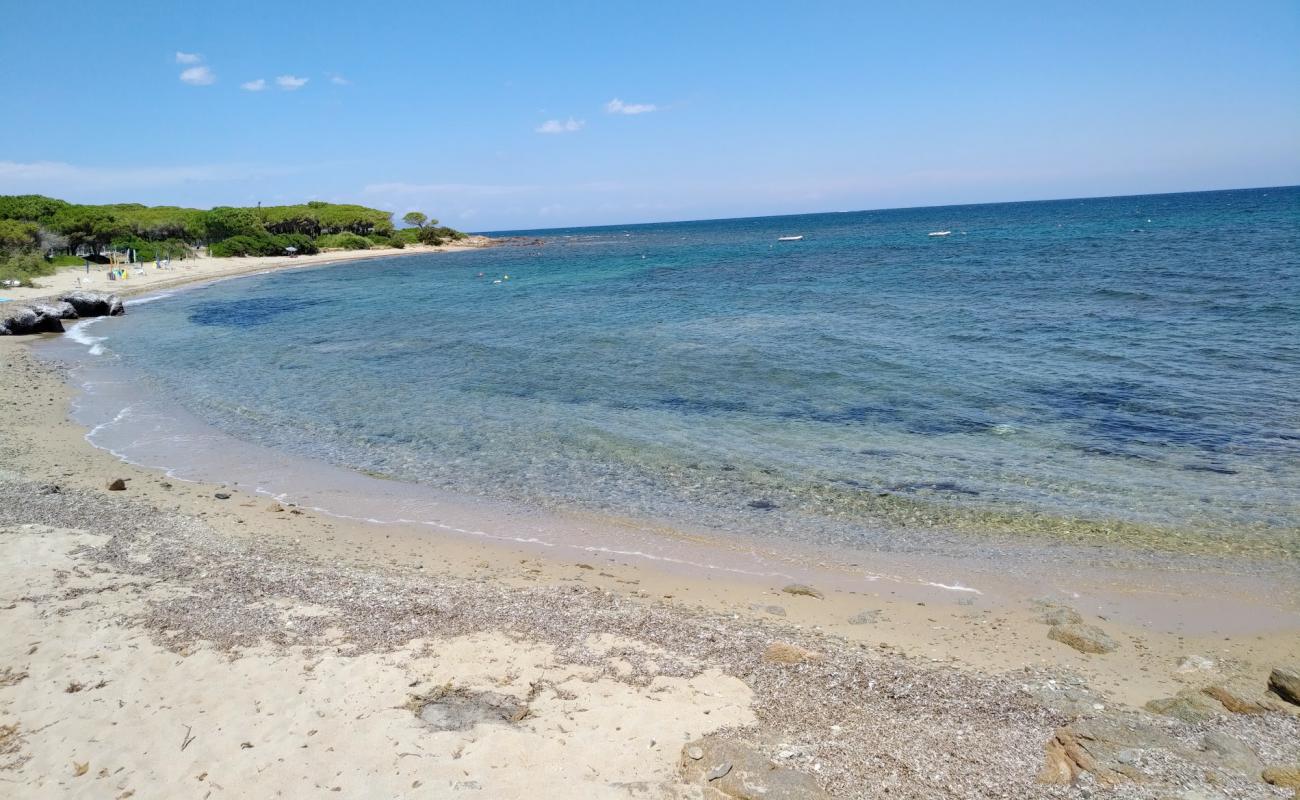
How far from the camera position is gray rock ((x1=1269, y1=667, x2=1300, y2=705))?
676cm

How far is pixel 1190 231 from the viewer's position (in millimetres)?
69500

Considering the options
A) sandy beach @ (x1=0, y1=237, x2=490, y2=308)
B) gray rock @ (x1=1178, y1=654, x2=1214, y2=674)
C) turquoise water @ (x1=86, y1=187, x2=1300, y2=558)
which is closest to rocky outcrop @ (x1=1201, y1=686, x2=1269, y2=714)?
gray rock @ (x1=1178, y1=654, x2=1214, y2=674)

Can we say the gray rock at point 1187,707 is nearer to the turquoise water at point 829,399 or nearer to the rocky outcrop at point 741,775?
the rocky outcrop at point 741,775

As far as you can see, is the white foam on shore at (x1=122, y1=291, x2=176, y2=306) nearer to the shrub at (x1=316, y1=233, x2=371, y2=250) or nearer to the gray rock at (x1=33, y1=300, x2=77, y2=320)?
the gray rock at (x1=33, y1=300, x2=77, y2=320)

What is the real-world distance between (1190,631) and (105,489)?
16458 mm

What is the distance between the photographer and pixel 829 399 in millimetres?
19156

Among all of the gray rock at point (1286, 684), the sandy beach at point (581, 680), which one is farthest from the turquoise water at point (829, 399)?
the gray rock at point (1286, 684)

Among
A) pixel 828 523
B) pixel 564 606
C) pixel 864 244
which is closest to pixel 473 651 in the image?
pixel 564 606

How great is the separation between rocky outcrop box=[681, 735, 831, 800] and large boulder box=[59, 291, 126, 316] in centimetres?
4771

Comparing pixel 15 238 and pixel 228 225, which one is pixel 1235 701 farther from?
pixel 228 225

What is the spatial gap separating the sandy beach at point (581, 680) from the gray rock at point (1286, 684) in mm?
33

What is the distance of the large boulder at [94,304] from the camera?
40875 mm

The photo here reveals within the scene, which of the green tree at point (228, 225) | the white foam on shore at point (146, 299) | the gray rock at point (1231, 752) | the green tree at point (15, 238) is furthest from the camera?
the green tree at point (228, 225)

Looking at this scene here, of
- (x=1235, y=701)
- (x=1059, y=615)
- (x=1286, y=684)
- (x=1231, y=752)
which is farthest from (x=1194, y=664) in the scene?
(x=1231, y=752)
